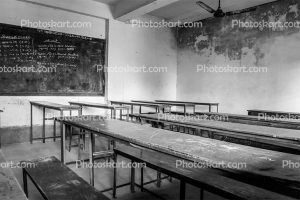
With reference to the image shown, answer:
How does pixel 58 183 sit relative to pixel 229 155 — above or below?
below

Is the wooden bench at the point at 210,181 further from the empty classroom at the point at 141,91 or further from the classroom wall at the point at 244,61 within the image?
the classroom wall at the point at 244,61

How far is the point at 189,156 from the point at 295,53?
15.5 ft

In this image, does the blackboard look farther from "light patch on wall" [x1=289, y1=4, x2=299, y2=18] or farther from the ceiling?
"light patch on wall" [x1=289, y1=4, x2=299, y2=18]

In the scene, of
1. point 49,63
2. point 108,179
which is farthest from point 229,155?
point 49,63

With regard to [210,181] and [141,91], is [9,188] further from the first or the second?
[141,91]

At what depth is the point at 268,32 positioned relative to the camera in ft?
17.8

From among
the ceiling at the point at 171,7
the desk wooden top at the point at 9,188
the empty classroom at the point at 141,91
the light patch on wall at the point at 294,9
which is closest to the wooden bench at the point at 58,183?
the empty classroom at the point at 141,91

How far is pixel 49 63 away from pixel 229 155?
15.0 ft

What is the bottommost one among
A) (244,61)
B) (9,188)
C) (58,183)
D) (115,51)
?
(58,183)

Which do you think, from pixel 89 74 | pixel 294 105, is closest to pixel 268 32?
pixel 294 105

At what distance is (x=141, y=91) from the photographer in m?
6.73

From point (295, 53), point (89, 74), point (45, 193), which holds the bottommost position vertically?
point (45, 193)

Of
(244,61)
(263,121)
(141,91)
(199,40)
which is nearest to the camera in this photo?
(263,121)

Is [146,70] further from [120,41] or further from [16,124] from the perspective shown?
[16,124]
